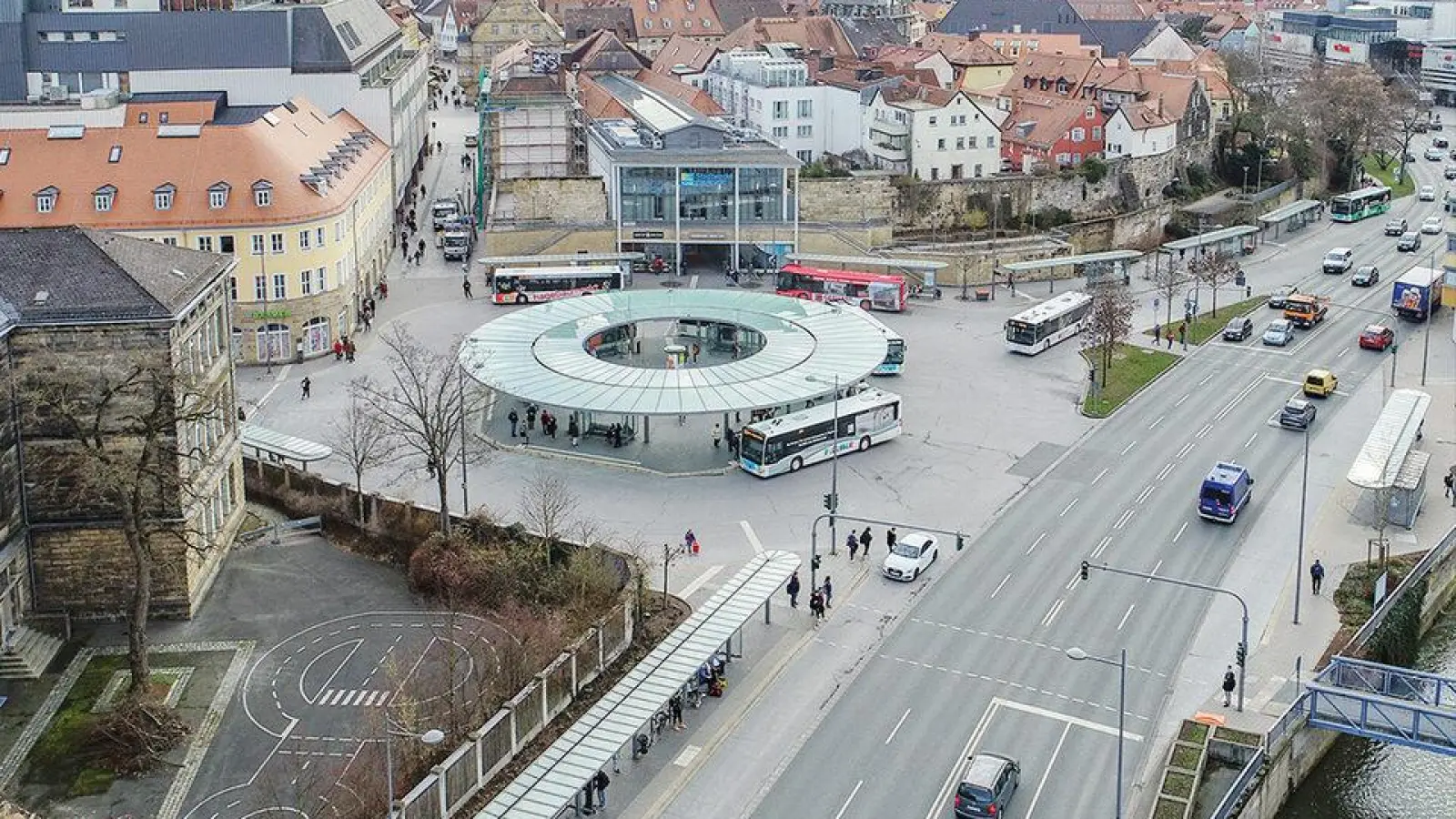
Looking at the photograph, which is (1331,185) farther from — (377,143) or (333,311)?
(333,311)

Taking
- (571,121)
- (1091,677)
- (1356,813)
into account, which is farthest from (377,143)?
(1356,813)

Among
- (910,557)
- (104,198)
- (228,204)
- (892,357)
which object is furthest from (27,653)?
(892,357)

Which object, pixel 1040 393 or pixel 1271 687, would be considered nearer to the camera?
pixel 1271 687

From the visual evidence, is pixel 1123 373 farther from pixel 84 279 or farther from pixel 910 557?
pixel 84 279

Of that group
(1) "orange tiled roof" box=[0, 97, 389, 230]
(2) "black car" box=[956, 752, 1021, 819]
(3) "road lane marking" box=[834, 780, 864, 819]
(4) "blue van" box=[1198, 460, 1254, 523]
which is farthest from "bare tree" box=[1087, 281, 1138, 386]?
(3) "road lane marking" box=[834, 780, 864, 819]

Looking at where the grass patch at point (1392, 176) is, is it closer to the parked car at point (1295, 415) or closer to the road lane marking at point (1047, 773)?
the parked car at point (1295, 415)

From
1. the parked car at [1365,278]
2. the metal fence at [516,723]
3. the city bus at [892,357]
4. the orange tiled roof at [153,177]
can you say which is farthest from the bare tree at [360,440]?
the parked car at [1365,278]
